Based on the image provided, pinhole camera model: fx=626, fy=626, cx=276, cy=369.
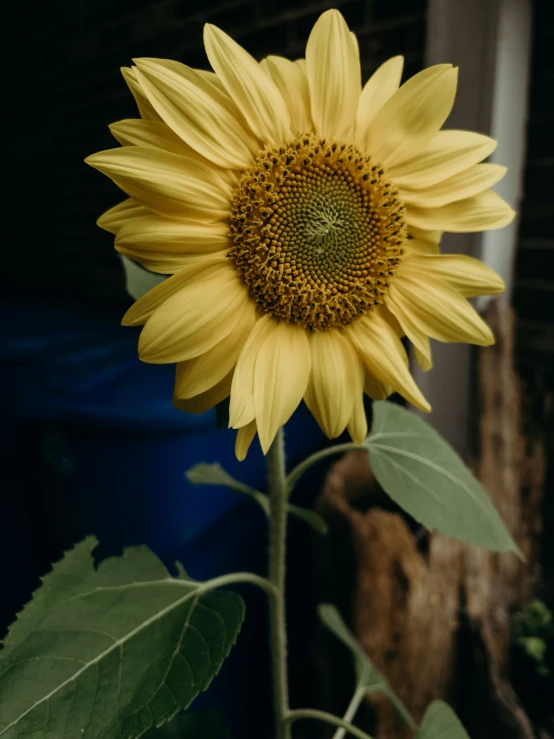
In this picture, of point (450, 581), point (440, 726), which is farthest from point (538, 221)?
point (440, 726)

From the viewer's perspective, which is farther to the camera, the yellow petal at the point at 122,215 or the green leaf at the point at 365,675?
the green leaf at the point at 365,675

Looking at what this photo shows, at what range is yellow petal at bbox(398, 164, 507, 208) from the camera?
0.51 meters

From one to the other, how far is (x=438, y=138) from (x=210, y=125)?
190 millimetres

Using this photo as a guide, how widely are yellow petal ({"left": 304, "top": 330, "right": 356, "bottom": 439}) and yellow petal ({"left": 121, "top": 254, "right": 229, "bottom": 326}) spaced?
103 millimetres

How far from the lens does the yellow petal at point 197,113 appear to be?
42cm

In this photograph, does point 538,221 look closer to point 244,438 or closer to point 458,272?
point 458,272

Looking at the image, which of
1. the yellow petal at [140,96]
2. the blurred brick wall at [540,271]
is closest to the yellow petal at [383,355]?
the yellow petal at [140,96]

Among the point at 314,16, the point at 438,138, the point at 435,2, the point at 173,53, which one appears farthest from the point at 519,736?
the point at 173,53

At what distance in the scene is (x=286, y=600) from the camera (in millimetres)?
1336

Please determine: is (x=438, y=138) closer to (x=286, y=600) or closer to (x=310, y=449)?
(x=310, y=449)

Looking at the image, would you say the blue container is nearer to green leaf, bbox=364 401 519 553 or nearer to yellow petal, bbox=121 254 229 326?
green leaf, bbox=364 401 519 553

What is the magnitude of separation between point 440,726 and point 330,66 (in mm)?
643

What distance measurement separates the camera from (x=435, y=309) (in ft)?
1.66

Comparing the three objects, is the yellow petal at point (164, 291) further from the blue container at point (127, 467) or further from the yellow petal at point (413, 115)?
the blue container at point (127, 467)
